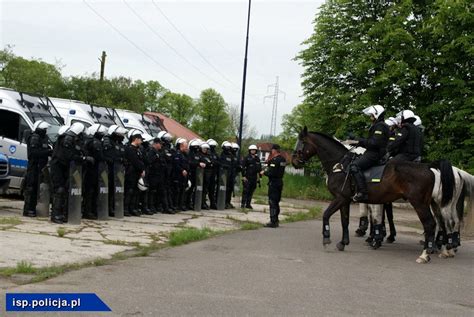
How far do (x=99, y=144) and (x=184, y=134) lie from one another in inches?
2115

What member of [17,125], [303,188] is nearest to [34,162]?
[17,125]

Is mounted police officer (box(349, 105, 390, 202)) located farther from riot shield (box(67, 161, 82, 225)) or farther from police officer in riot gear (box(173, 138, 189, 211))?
police officer in riot gear (box(173, 138, 189, 211))

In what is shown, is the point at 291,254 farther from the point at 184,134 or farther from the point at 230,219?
the point at 184,134

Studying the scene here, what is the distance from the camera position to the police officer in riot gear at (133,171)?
573 inches

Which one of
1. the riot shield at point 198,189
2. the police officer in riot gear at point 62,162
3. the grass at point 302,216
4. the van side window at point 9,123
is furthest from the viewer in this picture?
the grass at point 302,216

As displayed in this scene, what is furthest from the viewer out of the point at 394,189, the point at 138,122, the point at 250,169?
the point at 138,122

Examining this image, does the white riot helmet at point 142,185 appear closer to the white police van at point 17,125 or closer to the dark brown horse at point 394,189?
the white police van at point 17,125

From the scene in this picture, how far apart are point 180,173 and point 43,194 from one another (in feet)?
14.9

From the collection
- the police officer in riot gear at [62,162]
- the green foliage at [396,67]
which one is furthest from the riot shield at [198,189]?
the green foliage at [396,67]

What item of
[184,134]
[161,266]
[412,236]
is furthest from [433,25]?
[184,134]

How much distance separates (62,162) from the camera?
40.8 feet

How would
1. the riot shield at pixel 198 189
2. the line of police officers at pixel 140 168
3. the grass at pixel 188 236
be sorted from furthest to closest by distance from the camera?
the riot shield at pixel 198 189 → the line of police officers at pixel 140 168 → the grass at pixel 188 236

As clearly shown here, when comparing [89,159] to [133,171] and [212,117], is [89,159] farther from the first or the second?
[212,117]

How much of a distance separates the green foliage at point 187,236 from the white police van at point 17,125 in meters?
6.21
